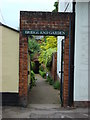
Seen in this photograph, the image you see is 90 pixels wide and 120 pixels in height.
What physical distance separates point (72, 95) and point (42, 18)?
3.17 metres

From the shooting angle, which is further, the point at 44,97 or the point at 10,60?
the point at 44,97

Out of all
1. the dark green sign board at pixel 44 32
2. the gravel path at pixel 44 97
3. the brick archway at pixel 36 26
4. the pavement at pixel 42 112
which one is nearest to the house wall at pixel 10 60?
the brick archway at pixel 36 26

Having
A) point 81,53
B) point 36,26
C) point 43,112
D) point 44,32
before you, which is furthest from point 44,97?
point 36,26

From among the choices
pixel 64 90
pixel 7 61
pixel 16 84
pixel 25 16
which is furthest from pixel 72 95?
pixel 25 16

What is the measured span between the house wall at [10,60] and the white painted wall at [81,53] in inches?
90.2

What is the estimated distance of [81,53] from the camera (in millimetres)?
8203

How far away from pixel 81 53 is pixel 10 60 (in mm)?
2762

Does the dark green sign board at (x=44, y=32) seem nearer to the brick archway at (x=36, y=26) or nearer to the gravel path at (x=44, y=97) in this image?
the brick archway at (x=36, y=26)

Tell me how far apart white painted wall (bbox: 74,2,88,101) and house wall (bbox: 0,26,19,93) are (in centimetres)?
229

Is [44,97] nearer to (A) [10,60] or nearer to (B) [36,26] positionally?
(A) [10,60]

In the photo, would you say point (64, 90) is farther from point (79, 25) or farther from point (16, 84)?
point (79, 25)

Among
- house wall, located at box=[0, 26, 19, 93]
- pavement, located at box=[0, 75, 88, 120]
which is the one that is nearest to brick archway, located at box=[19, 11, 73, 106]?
house wall, located at box=[0, 26, 19, 93]

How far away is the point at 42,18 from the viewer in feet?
26.9

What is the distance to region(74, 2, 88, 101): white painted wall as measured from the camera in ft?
26.7
